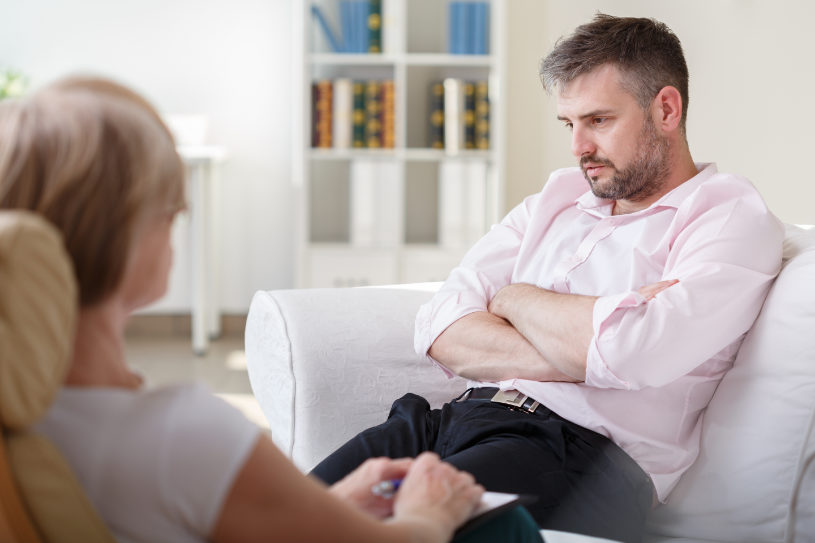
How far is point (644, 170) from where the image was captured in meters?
1.48

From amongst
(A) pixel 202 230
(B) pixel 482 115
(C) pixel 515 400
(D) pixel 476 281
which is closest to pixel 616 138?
(D) pixel 476 281

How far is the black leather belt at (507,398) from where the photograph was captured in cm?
139

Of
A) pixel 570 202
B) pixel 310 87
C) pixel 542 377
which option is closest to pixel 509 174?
pixel 310 87

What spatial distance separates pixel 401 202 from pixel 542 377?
2224 millimetres

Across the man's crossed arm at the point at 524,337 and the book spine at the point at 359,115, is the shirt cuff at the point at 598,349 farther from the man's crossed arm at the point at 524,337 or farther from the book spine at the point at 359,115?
the book spine at the point at 359,115

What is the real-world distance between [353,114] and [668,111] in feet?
7.10

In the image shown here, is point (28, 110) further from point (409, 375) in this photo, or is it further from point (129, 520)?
point (409, 375)

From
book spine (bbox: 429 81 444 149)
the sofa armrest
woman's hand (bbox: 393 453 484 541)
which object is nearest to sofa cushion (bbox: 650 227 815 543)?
the sofa armrest

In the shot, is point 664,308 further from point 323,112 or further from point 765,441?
point 323,112

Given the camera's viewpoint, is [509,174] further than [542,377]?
Yes

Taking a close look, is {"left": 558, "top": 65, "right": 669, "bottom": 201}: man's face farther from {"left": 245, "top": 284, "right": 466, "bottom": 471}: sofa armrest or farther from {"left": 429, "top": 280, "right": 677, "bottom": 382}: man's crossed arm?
{"left": 245, "top": 284, "right": 466, "bottom": 471}: sofa armrest

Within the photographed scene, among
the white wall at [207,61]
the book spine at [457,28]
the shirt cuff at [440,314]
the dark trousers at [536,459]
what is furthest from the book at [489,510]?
the white wall at [207,61]

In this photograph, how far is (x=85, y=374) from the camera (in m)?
0.64

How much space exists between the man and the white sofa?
0.11 feet
